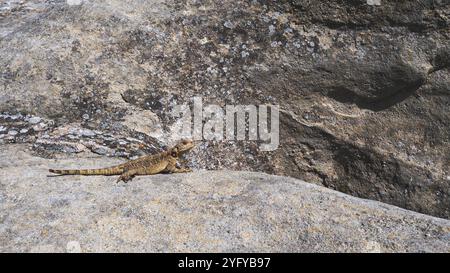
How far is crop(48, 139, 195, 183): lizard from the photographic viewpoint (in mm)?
7543

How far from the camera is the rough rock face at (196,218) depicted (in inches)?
241

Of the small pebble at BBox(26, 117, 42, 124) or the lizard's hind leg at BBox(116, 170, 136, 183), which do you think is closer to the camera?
the lizard's hind leg at BBox(116, 170, 136, 183)

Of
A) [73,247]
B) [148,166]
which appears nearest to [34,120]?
[148,166]

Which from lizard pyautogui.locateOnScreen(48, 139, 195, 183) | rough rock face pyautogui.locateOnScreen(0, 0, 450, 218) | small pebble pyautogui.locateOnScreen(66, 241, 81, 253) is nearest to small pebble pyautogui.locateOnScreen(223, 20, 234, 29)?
rough rock face pyautogui.locateOnScreen(0, 0, 450, 218)

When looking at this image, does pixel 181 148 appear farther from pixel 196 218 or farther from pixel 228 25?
pixel 228 25

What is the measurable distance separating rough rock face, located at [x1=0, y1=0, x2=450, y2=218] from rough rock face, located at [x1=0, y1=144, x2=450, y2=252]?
2.24 metres

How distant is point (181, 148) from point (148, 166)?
67cm

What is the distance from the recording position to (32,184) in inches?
280

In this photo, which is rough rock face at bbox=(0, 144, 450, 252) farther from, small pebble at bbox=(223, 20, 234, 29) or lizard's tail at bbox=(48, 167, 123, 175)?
small pebble at bbox=(223, 20, 234, 29)

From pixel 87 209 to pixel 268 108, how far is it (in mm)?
4225

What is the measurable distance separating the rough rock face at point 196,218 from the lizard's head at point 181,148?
0.92 metres

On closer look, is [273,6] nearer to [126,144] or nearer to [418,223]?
[126,144]

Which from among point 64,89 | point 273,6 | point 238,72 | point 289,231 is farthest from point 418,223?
point 64,89

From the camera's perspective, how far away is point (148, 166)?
8.04 meters
